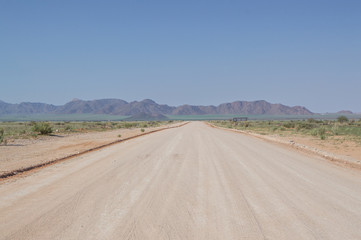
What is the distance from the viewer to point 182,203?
6.48 m

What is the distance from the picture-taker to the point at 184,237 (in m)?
4.72

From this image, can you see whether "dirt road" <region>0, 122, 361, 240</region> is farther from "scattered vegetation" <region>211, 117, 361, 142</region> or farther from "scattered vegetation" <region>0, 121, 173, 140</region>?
"scattered vegetation" <region>211, 117, 361, 142</region>

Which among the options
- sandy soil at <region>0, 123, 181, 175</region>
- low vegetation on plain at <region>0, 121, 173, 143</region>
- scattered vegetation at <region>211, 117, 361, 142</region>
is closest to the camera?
sandy soil at <region>0, 123, 181, 175</region>

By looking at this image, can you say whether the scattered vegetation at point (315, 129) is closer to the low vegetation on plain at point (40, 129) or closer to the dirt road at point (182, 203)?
the low vegetation on plain at point (40, 129)

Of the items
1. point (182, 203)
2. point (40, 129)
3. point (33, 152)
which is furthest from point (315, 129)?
point (182, 203)

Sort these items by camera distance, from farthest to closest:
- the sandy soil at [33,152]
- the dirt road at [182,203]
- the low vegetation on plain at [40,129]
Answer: the low vegetation on plain at [40,129], the sandy soil at [33,152], the dirt road at [182,203]

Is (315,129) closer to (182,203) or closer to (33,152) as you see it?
(33,152)

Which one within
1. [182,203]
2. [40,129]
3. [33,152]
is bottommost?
[33,152]

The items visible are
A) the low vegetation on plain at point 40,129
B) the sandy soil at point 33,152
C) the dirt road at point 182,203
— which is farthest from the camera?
the low vegetation on plain at point 40,129

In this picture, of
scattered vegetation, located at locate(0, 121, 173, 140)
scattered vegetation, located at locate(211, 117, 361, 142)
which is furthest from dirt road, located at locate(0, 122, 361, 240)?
scattered vegetation, located at locate(211, 117, 361, 142)

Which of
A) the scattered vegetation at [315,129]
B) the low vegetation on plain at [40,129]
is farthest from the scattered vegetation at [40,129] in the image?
the scattered vegetation at [315,129]

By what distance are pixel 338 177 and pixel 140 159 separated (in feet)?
23.7

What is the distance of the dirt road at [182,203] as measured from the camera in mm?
4957

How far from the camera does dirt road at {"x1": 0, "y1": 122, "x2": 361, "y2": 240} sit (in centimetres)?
496
